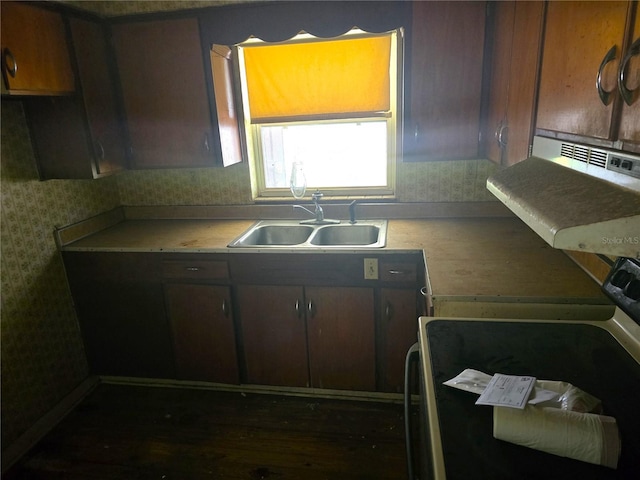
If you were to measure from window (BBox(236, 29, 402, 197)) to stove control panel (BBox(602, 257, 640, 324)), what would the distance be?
1495 millimetres

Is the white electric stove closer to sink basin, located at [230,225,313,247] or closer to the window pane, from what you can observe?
sink basin, located at [230,225,313,247]

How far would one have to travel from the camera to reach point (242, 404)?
2322 mm

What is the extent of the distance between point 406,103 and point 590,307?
4.20 ft

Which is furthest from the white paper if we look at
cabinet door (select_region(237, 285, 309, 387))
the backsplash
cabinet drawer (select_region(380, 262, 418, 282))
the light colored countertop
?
the backsplash

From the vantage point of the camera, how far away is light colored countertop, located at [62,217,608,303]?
1472 mm

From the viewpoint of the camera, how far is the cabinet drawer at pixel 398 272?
201cm

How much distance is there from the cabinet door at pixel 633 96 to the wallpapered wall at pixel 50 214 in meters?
1.62

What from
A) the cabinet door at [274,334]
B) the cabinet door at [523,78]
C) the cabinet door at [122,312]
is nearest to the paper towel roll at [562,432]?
the cabinet door at [523,78]

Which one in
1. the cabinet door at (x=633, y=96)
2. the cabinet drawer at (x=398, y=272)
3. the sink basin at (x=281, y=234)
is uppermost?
the cabinet door at (x=633, y=96)

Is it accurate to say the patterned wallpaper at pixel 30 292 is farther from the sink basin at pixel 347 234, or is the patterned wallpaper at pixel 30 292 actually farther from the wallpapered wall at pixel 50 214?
the sink basin at pixel 347 234

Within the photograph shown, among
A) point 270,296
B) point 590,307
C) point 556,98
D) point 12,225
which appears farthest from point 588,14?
point 12,225

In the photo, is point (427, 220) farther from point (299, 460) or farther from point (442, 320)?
point (299, 460)

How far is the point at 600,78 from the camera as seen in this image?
92cm

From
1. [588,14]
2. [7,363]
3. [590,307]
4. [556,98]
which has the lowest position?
[7,363]
